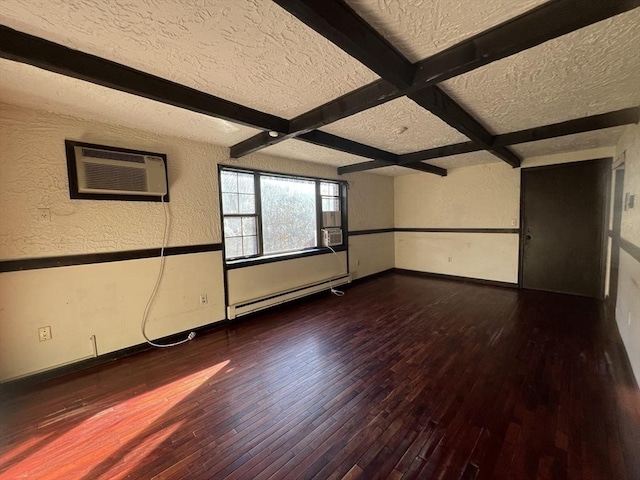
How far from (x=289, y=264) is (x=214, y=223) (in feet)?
4.06

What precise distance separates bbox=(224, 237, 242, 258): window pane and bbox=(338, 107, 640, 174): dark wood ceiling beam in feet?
8.74

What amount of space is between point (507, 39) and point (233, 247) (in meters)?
3.11

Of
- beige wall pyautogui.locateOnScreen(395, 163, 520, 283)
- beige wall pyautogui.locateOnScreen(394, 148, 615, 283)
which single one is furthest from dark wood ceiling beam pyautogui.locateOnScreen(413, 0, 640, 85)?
beige wall pyautogui.locateOnScreen(395, 163, 520, 283)

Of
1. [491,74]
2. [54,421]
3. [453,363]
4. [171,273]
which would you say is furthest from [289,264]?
[491,74]

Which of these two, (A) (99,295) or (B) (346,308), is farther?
(B) (346,308)

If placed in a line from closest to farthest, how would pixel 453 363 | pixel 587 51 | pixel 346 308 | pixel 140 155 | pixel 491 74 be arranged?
pixel 587 51, pixel 491 74, pixel 453 363, pixel 140 155, pixel 346 308

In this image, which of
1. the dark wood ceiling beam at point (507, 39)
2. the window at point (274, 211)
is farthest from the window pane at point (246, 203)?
the dark wood ceiling beam at point (507, 39)

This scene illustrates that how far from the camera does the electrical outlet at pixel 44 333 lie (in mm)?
2107

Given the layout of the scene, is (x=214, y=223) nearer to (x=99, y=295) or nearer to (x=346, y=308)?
(x=99, y=295)

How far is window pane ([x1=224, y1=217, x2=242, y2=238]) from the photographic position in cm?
327

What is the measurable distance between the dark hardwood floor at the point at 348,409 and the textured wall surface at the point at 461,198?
6.94ft

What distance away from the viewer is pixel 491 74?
1.70 meters

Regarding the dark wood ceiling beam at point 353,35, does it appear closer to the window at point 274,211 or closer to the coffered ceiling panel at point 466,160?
the window at point 274,211

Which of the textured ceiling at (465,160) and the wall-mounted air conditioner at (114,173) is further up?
the textured ceiling at (465,160)
